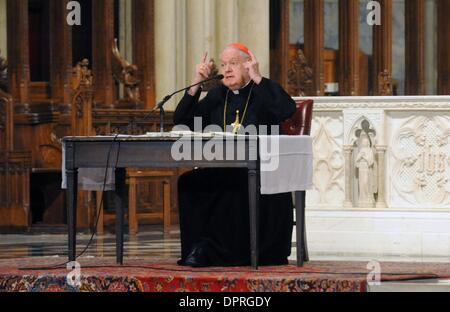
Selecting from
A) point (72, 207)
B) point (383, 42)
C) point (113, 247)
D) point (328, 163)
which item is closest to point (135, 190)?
point (113, 247)

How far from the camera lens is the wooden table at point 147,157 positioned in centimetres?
805

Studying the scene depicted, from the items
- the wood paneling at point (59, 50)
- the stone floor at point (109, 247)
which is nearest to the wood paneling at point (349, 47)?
the wood paneling at point (59, 50)

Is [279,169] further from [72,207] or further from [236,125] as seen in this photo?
[72,207]

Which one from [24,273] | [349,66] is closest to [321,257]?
[24,273]

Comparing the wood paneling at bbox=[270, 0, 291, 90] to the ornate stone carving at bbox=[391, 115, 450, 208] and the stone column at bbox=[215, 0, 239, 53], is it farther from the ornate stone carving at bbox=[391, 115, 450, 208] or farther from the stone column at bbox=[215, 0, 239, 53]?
the ornate stone carving at bbox=[391, 115, 450, 208]

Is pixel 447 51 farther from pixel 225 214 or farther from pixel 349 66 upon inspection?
pixel 225 214

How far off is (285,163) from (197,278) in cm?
97

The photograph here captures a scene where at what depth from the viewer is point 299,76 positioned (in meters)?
17.5

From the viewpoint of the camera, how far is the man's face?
860 centimetres

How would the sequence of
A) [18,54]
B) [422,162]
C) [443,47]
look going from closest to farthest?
[422,162] < [18,54] < [443,47]

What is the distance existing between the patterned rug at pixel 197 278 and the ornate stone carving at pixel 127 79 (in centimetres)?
732

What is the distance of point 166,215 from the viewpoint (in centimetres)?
1362

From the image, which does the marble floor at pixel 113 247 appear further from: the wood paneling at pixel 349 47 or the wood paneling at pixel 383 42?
the wood paneling at pixel 383 42

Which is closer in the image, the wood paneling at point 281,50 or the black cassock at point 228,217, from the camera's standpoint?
the black cassock at point 228,217
